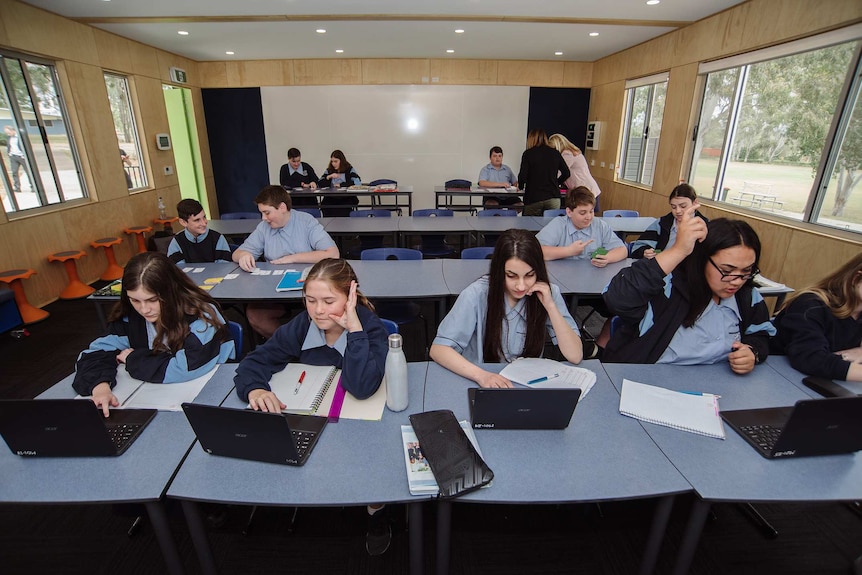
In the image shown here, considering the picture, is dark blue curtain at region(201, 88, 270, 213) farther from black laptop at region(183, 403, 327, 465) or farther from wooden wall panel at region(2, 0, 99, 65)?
black laptop at region(183, 403, 327, 465)

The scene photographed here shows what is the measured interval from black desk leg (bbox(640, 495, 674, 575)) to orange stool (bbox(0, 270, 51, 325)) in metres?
5.24

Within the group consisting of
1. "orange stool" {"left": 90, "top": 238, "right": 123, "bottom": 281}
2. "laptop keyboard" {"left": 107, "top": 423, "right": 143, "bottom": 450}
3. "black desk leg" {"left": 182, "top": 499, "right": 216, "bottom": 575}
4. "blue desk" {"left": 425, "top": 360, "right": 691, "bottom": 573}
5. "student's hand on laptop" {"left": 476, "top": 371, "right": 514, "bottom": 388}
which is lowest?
"orange stool" {"left": 90, "top": 238, "right": 123, "bottom": 281}

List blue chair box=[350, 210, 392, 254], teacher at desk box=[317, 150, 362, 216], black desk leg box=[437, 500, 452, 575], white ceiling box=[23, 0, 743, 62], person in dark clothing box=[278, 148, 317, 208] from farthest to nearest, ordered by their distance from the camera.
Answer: teacher at desk box=[317, 150, 362, 216]
person in dark clothing box=[278, 148, 317, 208]
blue chair box=[350, 210, 392, 254]
white ceiling box=[23, 0, 743, 62]
black desk leg box=[437, 500, 452, 575]

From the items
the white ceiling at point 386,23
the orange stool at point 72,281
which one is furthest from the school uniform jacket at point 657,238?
the orange stool at point 72,281

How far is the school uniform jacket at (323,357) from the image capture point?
62.1 inches

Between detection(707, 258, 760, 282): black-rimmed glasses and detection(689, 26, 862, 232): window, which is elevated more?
detection(689, 26, 862, 232): window

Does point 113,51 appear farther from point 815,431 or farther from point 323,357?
point 815,431

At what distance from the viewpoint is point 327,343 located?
1814 millimetres

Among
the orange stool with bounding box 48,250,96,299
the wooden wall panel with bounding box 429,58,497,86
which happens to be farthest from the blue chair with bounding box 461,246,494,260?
the wooden wall panel with bounding box 429,58,497,86

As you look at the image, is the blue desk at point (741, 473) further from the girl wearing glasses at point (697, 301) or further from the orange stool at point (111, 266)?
the orange stool at point (111, 266)

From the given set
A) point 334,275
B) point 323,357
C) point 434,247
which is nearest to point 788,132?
point 434,247

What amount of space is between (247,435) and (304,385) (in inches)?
16.4

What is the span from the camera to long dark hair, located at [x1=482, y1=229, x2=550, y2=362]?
1.75 meters

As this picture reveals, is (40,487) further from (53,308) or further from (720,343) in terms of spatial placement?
(53,308)
